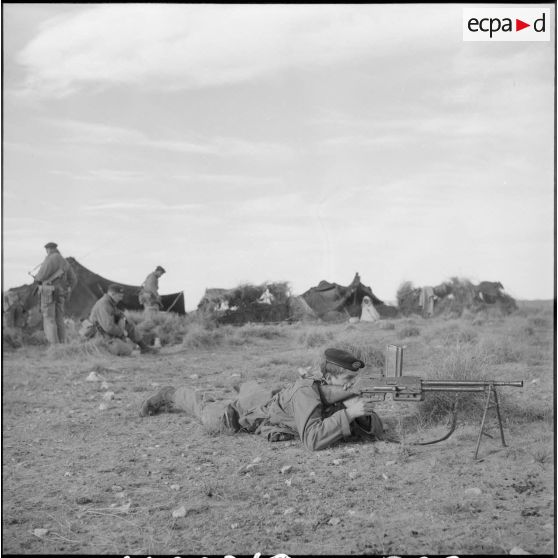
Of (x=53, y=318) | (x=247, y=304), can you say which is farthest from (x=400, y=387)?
(x=247, y=304)

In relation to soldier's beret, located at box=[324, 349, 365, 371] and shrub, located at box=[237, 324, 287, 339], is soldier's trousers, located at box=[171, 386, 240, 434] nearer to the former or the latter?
soldier's beret, located at box=[324, 349, 365, 371]

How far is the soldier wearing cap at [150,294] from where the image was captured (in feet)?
53.2

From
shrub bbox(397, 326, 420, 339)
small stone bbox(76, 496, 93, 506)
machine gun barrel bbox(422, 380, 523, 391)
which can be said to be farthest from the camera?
shrub bbox(397, 326, 420, 339)

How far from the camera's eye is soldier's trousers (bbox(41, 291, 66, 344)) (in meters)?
12.3

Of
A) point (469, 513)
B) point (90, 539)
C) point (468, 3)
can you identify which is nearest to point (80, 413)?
point (90, 539)

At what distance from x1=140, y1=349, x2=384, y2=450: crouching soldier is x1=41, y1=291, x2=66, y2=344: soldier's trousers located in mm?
7060

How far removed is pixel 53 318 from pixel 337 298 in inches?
352

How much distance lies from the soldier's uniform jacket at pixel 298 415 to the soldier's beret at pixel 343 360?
0.25 metres

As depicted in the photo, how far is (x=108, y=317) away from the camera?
10.9m

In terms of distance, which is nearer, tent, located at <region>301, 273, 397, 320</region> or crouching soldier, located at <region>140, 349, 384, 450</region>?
crouching soldier, located at <region>140, 349, 384, 450</region>

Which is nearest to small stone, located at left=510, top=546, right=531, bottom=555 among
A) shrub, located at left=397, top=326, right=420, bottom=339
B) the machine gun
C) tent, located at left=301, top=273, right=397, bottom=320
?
the machine gun

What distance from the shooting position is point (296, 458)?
477 centimetres

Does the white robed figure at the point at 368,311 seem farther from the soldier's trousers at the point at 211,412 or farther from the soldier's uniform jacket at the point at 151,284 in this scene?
the soldier's trousers at the point at 211,412

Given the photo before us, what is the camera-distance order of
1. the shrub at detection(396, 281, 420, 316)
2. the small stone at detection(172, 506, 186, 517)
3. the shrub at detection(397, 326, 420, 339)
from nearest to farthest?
the small stone at detection(172, 506, 186, 517)
the shrub at detection(397, 326, 420, 339)
the shrub at detection(396, 281, 420, 316)
